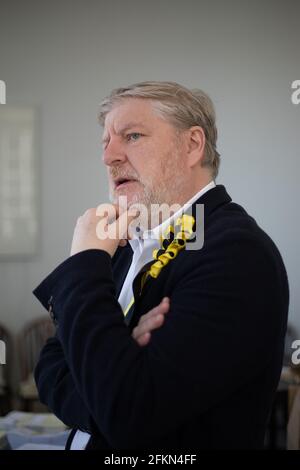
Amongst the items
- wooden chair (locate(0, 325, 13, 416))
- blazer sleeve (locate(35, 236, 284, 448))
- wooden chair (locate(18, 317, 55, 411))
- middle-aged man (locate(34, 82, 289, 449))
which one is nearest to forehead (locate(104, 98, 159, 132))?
middle-aged man (locate(34, 82, 289, 449))

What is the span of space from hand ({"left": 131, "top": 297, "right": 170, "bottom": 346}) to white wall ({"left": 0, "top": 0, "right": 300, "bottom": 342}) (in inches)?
89.1

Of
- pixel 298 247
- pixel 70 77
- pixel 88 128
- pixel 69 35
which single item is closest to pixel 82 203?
pixel 88 128

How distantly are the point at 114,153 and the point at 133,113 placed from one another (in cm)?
8

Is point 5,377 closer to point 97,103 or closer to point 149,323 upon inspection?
point 97,103

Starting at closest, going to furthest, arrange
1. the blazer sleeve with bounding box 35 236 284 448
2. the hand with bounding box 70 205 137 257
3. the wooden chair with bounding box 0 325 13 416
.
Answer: the blazer sleeve with bounding box 35 236 284 448, the hand with bounding box 70 205 137 257, the wooden chair with bounding box 0 325 13 416

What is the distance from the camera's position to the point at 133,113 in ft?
2.86

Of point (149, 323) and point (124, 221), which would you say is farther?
point (124, 221)

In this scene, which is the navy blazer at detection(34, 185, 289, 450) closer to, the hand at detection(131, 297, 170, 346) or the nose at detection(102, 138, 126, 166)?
the hand at detection(131, 297, 170, 346)

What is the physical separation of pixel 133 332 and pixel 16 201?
7.58 feet

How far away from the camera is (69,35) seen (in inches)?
110

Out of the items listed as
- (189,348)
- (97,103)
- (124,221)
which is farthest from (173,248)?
(97,103)

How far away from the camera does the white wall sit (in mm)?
2797

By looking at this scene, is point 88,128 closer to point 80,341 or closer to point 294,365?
point 294,365

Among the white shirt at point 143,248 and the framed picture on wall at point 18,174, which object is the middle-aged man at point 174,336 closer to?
the white shirt at point 143,248
